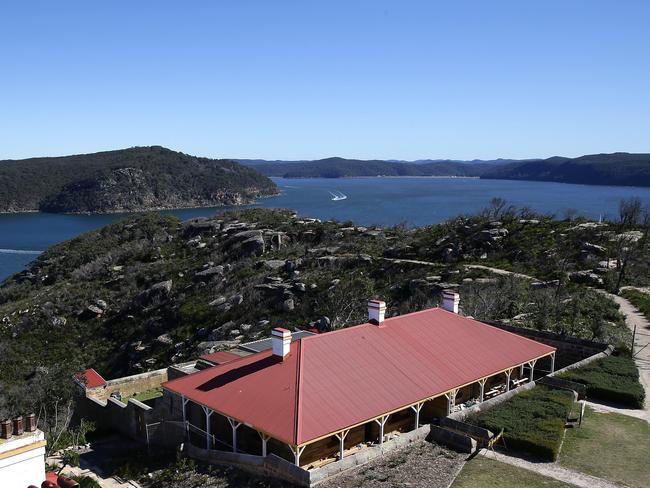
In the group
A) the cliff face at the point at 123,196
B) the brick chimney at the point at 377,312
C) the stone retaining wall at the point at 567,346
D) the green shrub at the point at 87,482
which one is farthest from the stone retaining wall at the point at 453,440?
the cliff face at the point at 123,196

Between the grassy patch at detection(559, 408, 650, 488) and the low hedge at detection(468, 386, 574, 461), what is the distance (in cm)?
54

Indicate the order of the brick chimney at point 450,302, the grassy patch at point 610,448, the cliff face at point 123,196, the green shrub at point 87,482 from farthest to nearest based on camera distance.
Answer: the cliff face at point 123,196, the brick chimney at point 450,302, the grassy patch at point 610,448, the green shrub at point 87,482

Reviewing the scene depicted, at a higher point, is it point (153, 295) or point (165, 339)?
point (153, 295)

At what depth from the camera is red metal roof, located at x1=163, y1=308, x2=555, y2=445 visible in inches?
629

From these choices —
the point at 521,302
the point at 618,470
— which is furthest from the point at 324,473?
the point at 521,302

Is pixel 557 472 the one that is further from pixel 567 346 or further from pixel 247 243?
pixel 247 243

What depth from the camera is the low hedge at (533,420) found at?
1720 cm

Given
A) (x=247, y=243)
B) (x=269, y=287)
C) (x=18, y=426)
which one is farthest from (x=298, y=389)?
(x=247, y=243)

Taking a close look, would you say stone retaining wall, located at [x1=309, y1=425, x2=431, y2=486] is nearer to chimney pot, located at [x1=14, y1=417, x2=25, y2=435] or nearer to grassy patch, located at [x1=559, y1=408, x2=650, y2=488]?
grassy patch, located at [x1=559, y1=408, x2=650, y2=488]

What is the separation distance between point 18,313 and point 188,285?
1408 centimetres

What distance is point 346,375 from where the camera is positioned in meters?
17.7

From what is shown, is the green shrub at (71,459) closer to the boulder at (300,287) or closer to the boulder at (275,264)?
the boulder at (300,287)

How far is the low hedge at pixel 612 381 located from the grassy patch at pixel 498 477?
7312mm

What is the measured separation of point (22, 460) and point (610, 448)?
15.2 m
